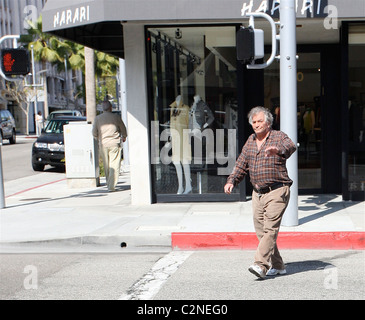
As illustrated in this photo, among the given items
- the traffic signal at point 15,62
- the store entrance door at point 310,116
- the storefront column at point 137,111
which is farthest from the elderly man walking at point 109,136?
the store entrance door at point 310,116

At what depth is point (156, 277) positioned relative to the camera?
5918 millimetres

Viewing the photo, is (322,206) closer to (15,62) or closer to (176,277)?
(176,277)

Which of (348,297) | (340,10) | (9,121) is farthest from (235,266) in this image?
(9,121)

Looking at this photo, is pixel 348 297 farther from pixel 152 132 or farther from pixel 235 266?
pixel 152 132

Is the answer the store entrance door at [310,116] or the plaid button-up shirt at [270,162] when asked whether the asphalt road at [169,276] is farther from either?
the store entrance door at [310,116]

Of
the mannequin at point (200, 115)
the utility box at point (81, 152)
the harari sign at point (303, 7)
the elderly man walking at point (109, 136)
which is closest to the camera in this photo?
the harari sign at point (303, 7)

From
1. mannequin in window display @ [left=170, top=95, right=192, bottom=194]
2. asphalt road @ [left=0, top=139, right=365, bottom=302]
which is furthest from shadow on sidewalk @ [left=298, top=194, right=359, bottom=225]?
mannequin in window display @ [left=170, top=95, right=192, bottom=194]

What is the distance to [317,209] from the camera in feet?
30.5

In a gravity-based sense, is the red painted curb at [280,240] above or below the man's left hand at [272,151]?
below

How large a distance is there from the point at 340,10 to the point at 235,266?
4851mm

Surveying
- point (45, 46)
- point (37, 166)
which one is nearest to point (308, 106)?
point (37, 166)

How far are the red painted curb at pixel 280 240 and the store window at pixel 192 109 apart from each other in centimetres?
281

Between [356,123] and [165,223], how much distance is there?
4250 millimetres

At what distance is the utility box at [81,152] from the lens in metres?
12.9
